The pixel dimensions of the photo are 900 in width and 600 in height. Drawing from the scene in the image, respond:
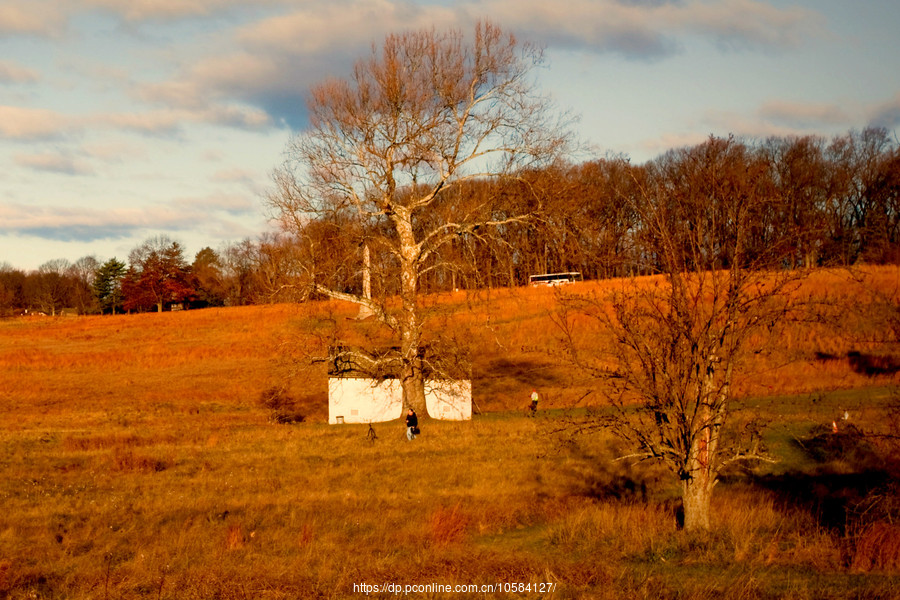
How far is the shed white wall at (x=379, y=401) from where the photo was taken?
3111 cm

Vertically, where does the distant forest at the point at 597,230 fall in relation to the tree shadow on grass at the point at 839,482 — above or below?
above

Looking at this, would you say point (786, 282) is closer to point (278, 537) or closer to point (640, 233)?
point (640, 233)

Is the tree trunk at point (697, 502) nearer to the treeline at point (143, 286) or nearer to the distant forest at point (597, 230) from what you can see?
the distant forest at point (597, 230)

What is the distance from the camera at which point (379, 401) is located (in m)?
31.8

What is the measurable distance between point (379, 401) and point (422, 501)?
559 inches

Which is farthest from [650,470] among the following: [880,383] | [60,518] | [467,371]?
[880,383]

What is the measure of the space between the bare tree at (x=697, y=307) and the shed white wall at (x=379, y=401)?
19802 millimetres

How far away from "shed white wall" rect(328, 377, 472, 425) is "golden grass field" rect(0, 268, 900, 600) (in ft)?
4.19

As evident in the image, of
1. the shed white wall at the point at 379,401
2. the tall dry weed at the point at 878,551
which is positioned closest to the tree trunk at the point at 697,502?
the tall dry weed at the point at 878,551

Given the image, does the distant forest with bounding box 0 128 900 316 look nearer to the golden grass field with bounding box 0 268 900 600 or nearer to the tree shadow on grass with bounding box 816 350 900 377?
the golden grass field with bounding box 0 268 900 600

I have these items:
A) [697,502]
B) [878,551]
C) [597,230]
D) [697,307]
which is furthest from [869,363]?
[697,307]

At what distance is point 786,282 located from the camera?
10.3 m

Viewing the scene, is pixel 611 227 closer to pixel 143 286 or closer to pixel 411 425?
pixel 411 425

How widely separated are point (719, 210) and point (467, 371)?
66.1ft
